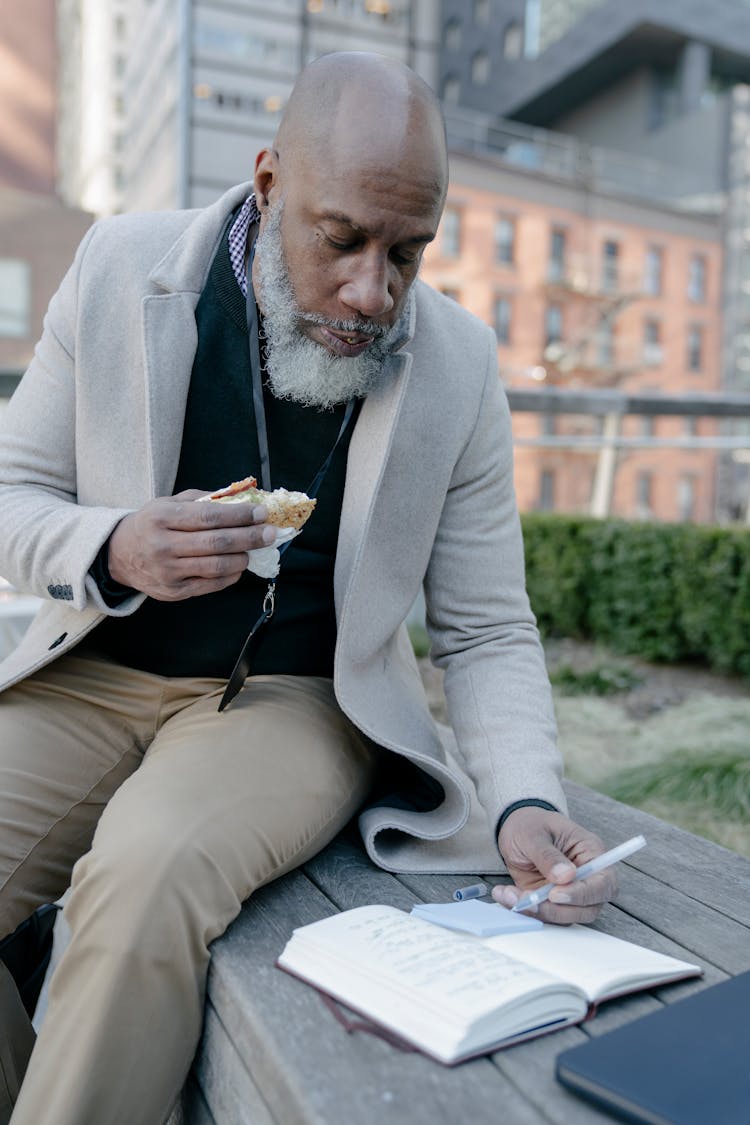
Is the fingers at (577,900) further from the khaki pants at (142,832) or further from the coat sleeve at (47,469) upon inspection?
the coat sleeve at (47,469)

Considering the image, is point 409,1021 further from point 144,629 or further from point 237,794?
point 144,629

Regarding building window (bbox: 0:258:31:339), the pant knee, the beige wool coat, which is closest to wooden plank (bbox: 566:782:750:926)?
the beige wool coat

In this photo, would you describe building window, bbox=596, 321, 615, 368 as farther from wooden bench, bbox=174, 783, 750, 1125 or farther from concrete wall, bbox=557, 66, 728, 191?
wooden bench, bbox=174, 783, 750, 1125

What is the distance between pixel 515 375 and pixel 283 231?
3022cm

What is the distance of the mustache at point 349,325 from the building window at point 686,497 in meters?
31.1

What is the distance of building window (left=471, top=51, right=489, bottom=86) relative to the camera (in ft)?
139

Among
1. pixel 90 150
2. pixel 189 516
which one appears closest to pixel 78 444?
pixel 189 516

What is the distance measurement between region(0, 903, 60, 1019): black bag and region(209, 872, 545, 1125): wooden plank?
2.22 feet

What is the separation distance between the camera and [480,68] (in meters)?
42.6

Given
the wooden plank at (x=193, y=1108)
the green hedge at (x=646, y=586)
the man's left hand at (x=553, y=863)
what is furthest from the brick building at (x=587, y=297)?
the wooden plank at (x=193, y=1108)

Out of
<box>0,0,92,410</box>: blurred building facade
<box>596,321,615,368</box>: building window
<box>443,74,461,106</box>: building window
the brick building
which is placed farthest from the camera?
<box>443,74,461,106</box>: building window

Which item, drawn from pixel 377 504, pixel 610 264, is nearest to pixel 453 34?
pixel 610 264

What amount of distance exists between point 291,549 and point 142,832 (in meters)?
0.66

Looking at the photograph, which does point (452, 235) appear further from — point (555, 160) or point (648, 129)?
point (648, 129)
